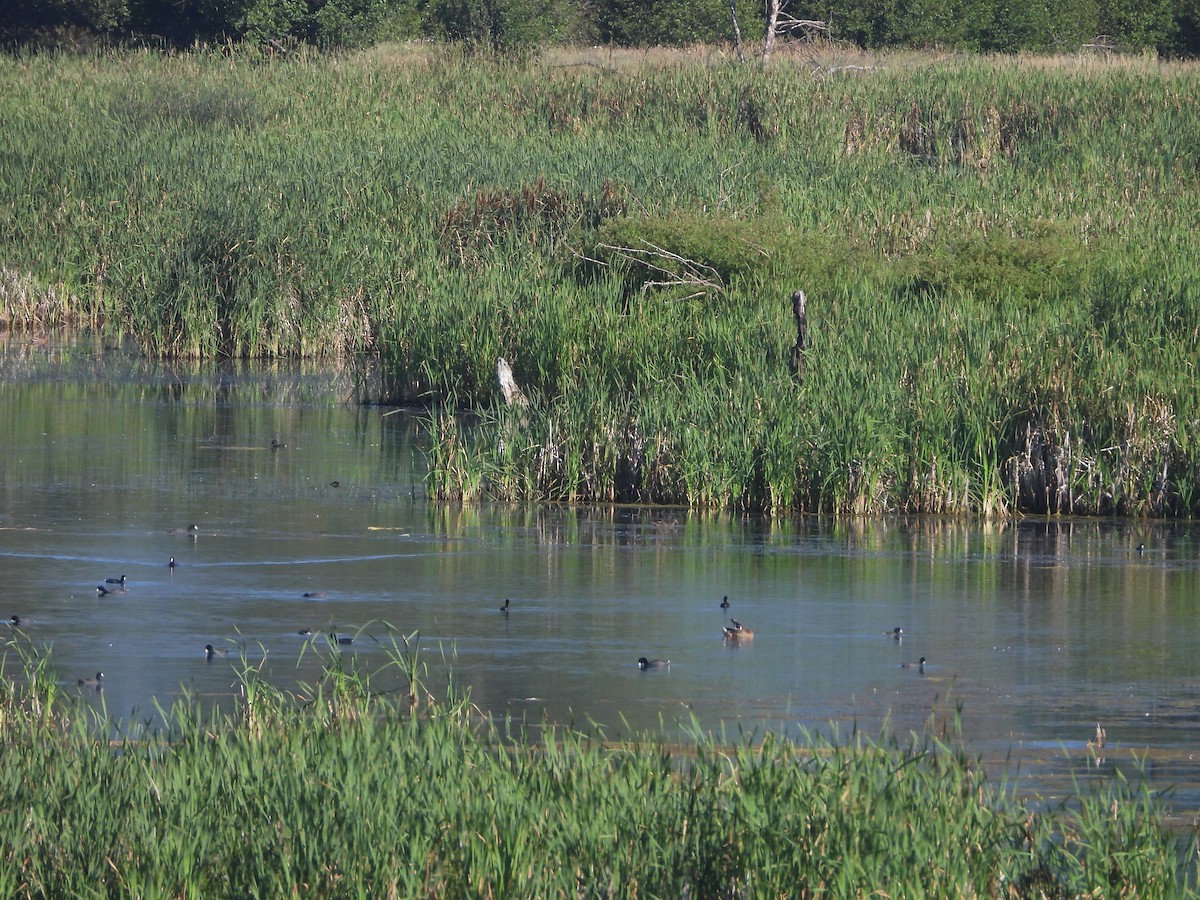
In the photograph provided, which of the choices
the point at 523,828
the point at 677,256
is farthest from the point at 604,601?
the point at 677,256

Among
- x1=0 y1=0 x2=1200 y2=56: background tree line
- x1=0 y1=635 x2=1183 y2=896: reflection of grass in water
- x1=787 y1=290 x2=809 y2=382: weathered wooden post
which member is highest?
x1=0 y1=0 x2=1200 y2=56: background tree line

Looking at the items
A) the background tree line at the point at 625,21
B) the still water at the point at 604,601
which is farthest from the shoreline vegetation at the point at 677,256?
the background tree line at the point at 625,21

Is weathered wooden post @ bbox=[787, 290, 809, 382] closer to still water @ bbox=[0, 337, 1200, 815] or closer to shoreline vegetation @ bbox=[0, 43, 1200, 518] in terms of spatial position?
shoreline vegetation @ bbox=[0, 43, 1200, 518]

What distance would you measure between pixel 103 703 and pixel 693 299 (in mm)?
9222

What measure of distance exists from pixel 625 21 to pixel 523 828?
135 ft

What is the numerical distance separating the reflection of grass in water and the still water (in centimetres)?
86

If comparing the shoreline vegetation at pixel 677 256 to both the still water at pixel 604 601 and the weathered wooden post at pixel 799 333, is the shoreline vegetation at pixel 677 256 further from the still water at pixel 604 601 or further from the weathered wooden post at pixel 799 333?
the still water at pixel 604 601

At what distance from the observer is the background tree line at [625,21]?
40.6m

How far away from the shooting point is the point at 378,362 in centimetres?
1731

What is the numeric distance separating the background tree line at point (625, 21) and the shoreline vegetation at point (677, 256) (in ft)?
27.3

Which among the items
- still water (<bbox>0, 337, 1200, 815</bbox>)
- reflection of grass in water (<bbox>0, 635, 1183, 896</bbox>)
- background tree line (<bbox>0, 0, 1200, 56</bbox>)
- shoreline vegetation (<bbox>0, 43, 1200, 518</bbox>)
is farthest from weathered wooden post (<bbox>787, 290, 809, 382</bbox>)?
background tree line (<bbox>0, 0, 1200, 56</bbox>)

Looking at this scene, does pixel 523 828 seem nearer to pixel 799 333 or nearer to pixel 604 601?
pixel 604 601

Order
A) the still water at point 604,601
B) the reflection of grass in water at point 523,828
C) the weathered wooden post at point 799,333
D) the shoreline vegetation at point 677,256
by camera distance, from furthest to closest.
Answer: the weathered wooden post at point 799,333 < the shoreline vegetation at point 677,256 < the still water at point 604,601 < the reflection of grass in water at point 523,828

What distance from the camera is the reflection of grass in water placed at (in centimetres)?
477
